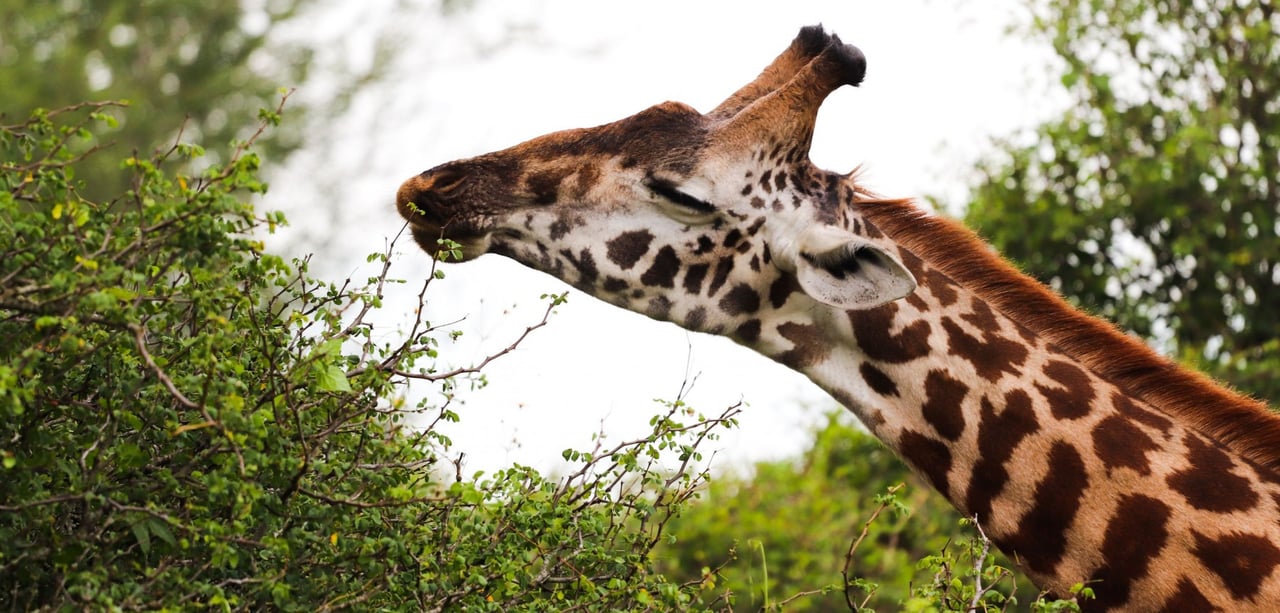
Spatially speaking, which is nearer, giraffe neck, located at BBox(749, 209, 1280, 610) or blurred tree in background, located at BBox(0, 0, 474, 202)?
giraffe neck, located at BBox(749, 209, 1280, 610)

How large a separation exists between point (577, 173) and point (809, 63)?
76 centimetres

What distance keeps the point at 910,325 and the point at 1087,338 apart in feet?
1.74

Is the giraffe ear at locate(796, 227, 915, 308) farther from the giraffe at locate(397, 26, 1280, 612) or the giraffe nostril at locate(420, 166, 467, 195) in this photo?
the giraffe nostril at locate(420, 166, 467, 195)

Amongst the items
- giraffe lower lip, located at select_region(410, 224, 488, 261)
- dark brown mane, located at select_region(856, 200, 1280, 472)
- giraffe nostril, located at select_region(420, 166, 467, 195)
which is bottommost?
dark brown mane, located at select_region(856, 200, 1280, 472)

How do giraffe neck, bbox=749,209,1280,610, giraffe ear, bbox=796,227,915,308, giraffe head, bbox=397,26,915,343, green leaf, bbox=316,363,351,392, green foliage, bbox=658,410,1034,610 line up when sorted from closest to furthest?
green leaf, bbox=316,363,351,392, giraffe neck, bbox=749,209,1280,610, giraffe ear, bbox=796,227,915,308, giraffe head, bbox=397,26,915,343, green foliage, bbox=658,410,1034,610

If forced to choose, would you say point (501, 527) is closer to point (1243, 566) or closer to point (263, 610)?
point (263, 610)

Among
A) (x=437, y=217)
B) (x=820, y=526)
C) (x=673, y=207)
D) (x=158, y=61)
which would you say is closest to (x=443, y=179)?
(x=437, y=217)

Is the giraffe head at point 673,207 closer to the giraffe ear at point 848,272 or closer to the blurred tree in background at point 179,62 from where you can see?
the giraffe ear at point 848,272

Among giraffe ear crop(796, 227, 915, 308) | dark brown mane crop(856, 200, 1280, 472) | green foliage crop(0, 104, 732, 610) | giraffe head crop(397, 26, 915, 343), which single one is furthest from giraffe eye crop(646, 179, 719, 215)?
green foliage crop(0, 104, 732, 610)

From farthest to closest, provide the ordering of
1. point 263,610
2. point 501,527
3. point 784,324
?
1. point 784,324
2. point 501,527
3. point 263,610

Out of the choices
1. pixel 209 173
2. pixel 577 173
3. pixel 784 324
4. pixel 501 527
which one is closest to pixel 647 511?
pixel 501 527

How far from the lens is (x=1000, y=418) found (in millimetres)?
4078

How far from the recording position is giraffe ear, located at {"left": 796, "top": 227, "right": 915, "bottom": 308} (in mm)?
4027

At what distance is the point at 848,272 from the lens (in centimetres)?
414
